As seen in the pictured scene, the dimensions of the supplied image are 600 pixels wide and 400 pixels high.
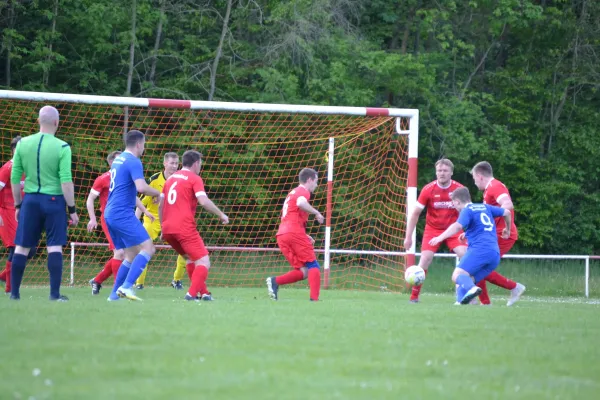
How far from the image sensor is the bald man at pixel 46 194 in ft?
29.6

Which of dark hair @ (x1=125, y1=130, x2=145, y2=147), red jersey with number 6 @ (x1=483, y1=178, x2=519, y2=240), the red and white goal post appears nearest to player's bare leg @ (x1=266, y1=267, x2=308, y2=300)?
red jersey with number 6 @ (x1=483, y1=178, x2=519, y2=240)

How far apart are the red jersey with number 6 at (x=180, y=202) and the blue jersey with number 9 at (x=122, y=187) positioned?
2.25 feet

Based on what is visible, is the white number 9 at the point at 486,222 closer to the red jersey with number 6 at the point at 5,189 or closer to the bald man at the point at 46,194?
the bald man at the point at 46,194

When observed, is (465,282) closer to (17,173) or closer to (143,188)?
(143,188)

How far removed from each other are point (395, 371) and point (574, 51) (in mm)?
27333

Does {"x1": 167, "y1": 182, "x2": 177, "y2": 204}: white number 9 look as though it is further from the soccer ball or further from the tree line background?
the tree line background

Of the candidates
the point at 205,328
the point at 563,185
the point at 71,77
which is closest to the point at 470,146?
the point at 563,185

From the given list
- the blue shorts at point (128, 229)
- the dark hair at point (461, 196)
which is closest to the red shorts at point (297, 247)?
the dark hair at point (461, 196)

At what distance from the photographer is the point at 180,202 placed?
10.4m

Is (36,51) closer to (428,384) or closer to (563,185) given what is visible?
(563,185)

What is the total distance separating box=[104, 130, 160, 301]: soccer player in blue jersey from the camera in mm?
9562

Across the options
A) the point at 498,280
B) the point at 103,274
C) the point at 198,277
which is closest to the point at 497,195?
the point at 498,280

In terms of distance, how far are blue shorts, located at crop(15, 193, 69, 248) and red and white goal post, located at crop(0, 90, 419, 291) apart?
7.86 m

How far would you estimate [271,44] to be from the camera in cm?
2661
